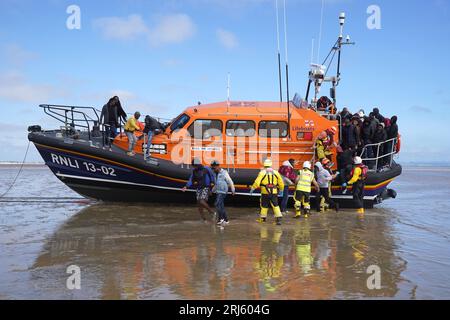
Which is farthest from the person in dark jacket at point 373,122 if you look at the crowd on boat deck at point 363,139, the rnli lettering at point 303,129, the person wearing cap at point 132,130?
the person wearing cap at point 132,130

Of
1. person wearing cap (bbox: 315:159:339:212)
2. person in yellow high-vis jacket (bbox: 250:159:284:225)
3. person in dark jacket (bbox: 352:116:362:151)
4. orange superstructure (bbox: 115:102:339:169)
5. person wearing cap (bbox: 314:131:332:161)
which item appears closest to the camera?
person in yellow high-vis jacket (bbox: 250:159:284:225)

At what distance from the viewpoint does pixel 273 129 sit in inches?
390

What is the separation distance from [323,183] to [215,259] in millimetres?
4858

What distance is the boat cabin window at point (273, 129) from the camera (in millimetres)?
9883

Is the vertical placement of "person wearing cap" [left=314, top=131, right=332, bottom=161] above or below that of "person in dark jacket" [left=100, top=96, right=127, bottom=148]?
below

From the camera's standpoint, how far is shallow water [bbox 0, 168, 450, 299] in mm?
4105

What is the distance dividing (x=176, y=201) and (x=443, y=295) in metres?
6.96

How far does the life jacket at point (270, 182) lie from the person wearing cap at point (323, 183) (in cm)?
177

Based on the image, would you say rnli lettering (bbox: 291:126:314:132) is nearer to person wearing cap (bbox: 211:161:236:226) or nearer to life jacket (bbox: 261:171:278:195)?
life jacket (bbox: 261:171:278:195)

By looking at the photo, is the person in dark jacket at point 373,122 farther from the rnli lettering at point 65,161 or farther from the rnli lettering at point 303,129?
the rnli lettering at point 65,161

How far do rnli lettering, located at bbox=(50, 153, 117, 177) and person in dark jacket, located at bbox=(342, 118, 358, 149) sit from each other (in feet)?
18.2

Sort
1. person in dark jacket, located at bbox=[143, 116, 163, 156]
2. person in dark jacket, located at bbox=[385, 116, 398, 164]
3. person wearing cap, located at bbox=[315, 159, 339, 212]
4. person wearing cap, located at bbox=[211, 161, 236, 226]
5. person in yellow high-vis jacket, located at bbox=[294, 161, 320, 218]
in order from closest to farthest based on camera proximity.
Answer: person wearing cap, located at bbox=[211, 161, 236, 226]
person in yellow high-vis jacket, located at bbox=[294, 161, 320, 218]
person wearing cap, located at bbox=[315, 159, 339, 212]
person in dark jacket, located at bbox=[143, 116, 163, 156]
person in dark jacket, located at bbox=[385, 116, 398, 164]

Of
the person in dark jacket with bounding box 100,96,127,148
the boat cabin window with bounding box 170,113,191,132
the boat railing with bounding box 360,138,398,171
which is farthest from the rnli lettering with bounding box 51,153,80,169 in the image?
the boat railing with bounding box 360,138,398,171
